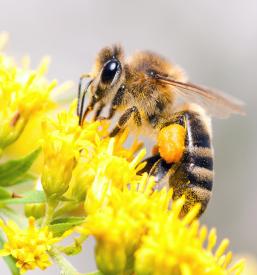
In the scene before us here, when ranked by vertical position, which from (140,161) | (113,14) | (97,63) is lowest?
(113,14)

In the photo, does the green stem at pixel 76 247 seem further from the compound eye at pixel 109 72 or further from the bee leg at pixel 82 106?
the compound eye at pixel 109 72

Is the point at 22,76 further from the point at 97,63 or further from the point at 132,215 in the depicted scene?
the point at 132,215

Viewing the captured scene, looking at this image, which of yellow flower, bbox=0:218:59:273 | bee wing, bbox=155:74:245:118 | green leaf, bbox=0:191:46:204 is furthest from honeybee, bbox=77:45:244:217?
yellow flower, bbox=0:218:59:273

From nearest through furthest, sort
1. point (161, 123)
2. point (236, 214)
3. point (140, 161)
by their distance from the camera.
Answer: point (140, 161) < point (161, 123) < point (236, 214)

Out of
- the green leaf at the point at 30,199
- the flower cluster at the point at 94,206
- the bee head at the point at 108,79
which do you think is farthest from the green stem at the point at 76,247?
the bee head at the point at 108,79

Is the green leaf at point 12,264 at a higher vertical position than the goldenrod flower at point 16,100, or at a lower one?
lower

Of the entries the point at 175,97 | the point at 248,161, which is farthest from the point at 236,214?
the point at 175,97
